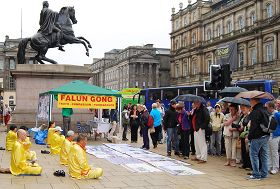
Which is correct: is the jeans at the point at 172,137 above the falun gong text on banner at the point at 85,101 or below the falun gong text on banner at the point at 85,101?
below

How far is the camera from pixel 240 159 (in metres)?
12.2

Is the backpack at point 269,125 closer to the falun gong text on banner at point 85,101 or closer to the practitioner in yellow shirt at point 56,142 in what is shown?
the practitioner in yellow shirt at point 56,142

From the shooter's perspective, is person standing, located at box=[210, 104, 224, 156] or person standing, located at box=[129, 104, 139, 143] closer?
person standing, located at box=[210, 104, 224, 156]

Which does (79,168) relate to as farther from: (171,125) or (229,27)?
(229,27)

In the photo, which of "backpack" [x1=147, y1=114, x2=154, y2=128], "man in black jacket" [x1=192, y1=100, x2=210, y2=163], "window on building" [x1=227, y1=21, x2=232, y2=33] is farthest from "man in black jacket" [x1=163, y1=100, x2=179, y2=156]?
"window on building" [x1=227, y1=21, x2=232, y2=33]

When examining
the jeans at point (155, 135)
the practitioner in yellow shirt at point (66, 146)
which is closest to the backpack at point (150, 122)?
the jeans at point (155, 135)

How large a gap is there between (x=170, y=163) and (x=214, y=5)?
2643 inches

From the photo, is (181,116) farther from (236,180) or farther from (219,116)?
(236,180)

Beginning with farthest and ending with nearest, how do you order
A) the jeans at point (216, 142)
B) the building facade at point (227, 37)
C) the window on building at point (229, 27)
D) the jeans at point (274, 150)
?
1. the window on building at point (229, 27)
2. the building facade at point (227, 37)
3. the jeans at point (216, 142)
4. the jeans at point (274, 150)

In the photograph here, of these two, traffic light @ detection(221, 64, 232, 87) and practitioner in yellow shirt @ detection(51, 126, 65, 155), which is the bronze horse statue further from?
traffic light @ detection(221, 64, 232, 87)

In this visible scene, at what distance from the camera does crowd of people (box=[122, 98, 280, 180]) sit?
9.74 metres

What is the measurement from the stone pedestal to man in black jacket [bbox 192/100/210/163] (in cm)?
989

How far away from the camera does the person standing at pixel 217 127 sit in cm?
1357

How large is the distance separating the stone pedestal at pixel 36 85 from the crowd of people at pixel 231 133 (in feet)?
20.9
